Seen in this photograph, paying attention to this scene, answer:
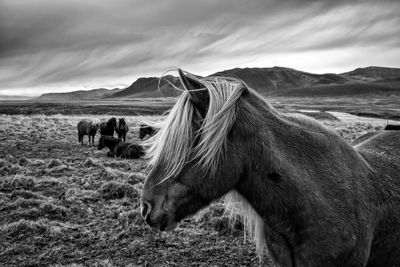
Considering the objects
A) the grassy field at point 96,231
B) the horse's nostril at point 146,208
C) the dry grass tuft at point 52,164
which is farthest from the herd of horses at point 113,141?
the horse's nostril at point 146,208

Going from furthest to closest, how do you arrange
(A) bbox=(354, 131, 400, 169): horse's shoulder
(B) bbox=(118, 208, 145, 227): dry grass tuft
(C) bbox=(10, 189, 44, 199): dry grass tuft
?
(C) bbox=(10, 189, 44, 199): dry grass tuft → (B) bbox=(118, 208, 145, 227): dry grass tuft → (A) bbox=(354, 131, 400, 169): horse's shoulder

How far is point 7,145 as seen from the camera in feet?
56.7

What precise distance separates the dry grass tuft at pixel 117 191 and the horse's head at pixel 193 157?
265 inches

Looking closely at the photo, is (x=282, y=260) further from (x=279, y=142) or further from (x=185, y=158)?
(x=185, y=158)

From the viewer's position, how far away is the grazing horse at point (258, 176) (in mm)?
1974

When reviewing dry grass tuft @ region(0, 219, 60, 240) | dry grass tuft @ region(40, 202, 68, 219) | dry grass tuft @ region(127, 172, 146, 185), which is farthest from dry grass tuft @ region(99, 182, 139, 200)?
dry grass tuft @ region(0, 219, 60, 240)

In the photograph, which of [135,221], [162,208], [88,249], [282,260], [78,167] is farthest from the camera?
[78,167]

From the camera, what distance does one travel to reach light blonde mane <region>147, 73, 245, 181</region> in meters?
1.92

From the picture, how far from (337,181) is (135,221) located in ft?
17.3

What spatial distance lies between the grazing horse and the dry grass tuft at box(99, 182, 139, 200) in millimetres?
6778

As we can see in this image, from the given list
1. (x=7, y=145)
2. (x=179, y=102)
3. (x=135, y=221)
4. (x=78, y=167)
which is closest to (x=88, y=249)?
(x=135, y=221)

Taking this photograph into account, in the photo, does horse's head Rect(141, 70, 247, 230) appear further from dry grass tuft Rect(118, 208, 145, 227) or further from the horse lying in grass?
the horse lying in grass

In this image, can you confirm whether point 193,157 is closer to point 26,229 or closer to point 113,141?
point 26,229

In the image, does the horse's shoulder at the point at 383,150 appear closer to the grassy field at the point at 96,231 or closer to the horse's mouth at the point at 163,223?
the horse's mouth at the point at 163,223
